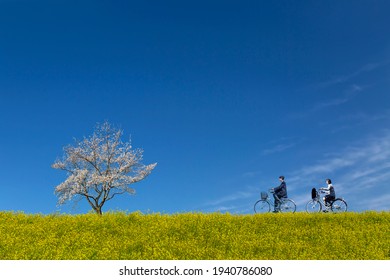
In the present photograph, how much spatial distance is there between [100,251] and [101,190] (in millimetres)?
24625

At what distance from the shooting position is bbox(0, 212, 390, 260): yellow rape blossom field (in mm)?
17219

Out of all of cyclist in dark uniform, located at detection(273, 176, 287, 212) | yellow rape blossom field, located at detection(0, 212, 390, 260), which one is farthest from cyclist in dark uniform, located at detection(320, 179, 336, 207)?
yellow rape blossom field, located at detection(0, 212, 390, 260)

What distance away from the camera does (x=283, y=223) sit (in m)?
23.4

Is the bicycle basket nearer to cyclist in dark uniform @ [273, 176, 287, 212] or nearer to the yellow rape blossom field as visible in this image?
cyclist in dark uniform @ [273, 176, 287, 212]

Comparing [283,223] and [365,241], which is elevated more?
[283,223]

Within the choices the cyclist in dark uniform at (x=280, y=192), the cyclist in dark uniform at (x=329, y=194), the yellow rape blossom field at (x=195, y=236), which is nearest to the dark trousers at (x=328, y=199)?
the cyclist in dark uniform at (x=329, y=194)

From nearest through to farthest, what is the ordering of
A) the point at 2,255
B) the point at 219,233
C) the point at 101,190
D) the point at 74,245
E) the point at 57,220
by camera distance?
the point at 2,255 → the point at 74,245 → the point at 219,233 → the point at 57,220 → the point at 101,190

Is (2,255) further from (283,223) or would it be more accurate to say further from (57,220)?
(283,223)

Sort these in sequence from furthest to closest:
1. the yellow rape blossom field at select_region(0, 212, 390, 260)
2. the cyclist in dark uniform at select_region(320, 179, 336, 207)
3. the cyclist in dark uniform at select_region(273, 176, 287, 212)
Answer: the cyclist in dark uniform at select_region(320, 179, 336, 207) < the cyclist in dark uniform at select_region(273, 176, 287, 212) < the yellow rape blossom field at select_region(0, 212, 390, 260)

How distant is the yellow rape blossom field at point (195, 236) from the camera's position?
17.2m

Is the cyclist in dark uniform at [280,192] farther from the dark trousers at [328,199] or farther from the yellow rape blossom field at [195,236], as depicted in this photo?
the yellow rape blossom field at [195,236]

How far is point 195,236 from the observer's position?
20.3 metres

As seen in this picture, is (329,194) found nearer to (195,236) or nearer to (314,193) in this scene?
(314,193)
